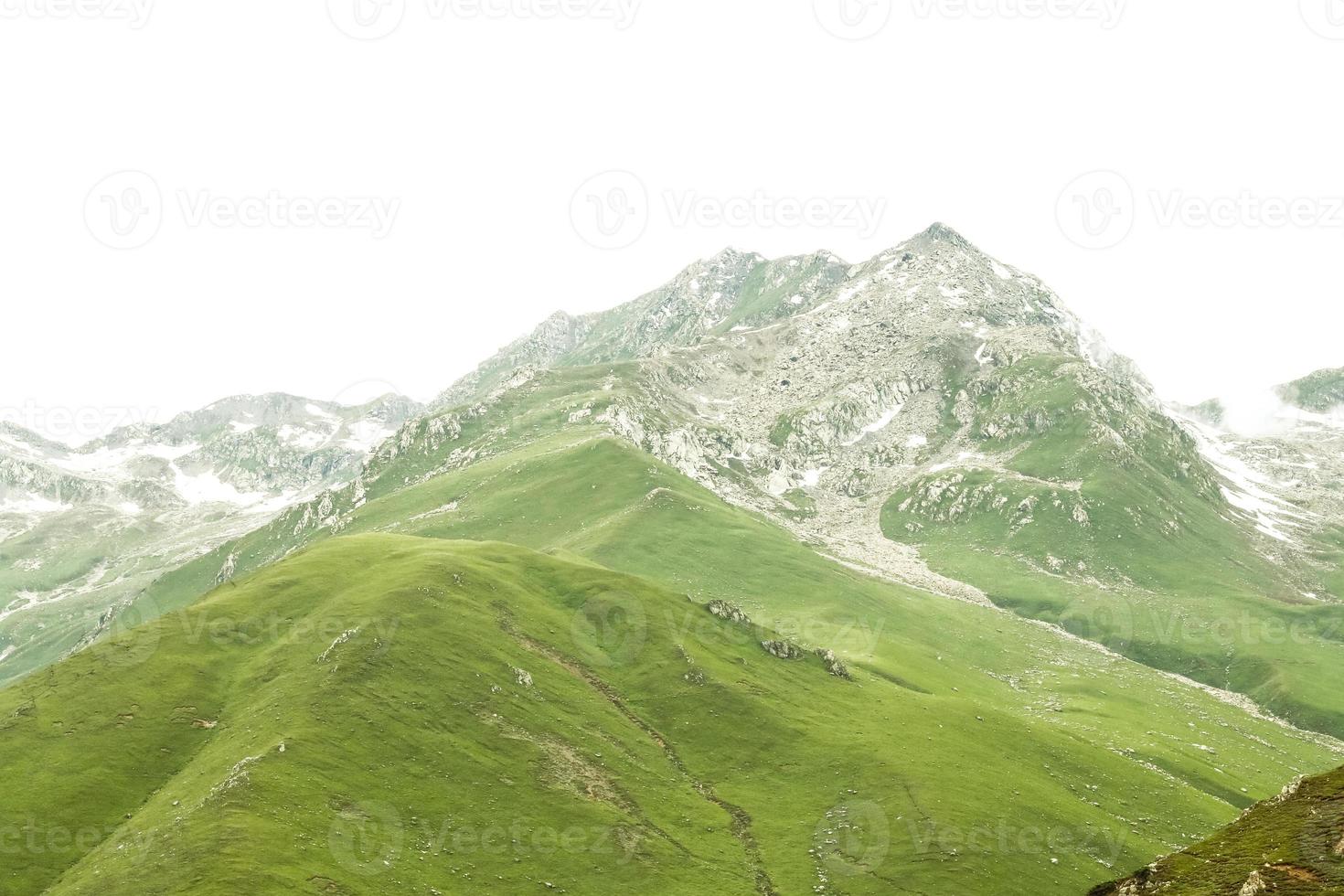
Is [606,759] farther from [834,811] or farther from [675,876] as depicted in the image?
[834,811]

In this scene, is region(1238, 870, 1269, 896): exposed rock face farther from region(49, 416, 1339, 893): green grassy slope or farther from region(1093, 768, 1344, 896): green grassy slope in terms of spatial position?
region(49, 416, 1339, 893): green grassy slope

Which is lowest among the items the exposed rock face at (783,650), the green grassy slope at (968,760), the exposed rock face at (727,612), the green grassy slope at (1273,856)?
the green grassy slope at (968,760)

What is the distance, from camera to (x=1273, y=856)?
34.7 m

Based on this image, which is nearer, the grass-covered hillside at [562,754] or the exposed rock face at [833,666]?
the grass-covered hillside at [562,754]

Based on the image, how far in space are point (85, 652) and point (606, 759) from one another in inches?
2446

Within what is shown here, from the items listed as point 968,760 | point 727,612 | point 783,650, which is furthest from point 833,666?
point 968,760

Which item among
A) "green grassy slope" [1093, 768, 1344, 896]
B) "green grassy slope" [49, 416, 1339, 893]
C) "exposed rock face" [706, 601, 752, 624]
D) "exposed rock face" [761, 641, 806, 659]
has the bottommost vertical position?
"green grassy slope" [49, 416, 1339, 893]

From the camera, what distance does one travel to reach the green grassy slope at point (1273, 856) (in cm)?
3212

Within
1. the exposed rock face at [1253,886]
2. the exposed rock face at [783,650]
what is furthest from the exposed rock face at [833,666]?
the exposed rock face at [1253,886]

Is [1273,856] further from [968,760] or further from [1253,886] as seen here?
[968,760]

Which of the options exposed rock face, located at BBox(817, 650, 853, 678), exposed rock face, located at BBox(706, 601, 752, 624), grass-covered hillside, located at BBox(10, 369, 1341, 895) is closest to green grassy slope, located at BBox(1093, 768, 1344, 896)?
grass-covered hillside, located at BBox(10, 369, 1341, 895)

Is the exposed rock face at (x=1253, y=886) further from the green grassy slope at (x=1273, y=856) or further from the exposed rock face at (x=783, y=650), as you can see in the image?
the exposed rock face at (x=783, y=650)

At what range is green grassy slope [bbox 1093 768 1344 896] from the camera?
105ft

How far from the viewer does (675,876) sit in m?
66.1
